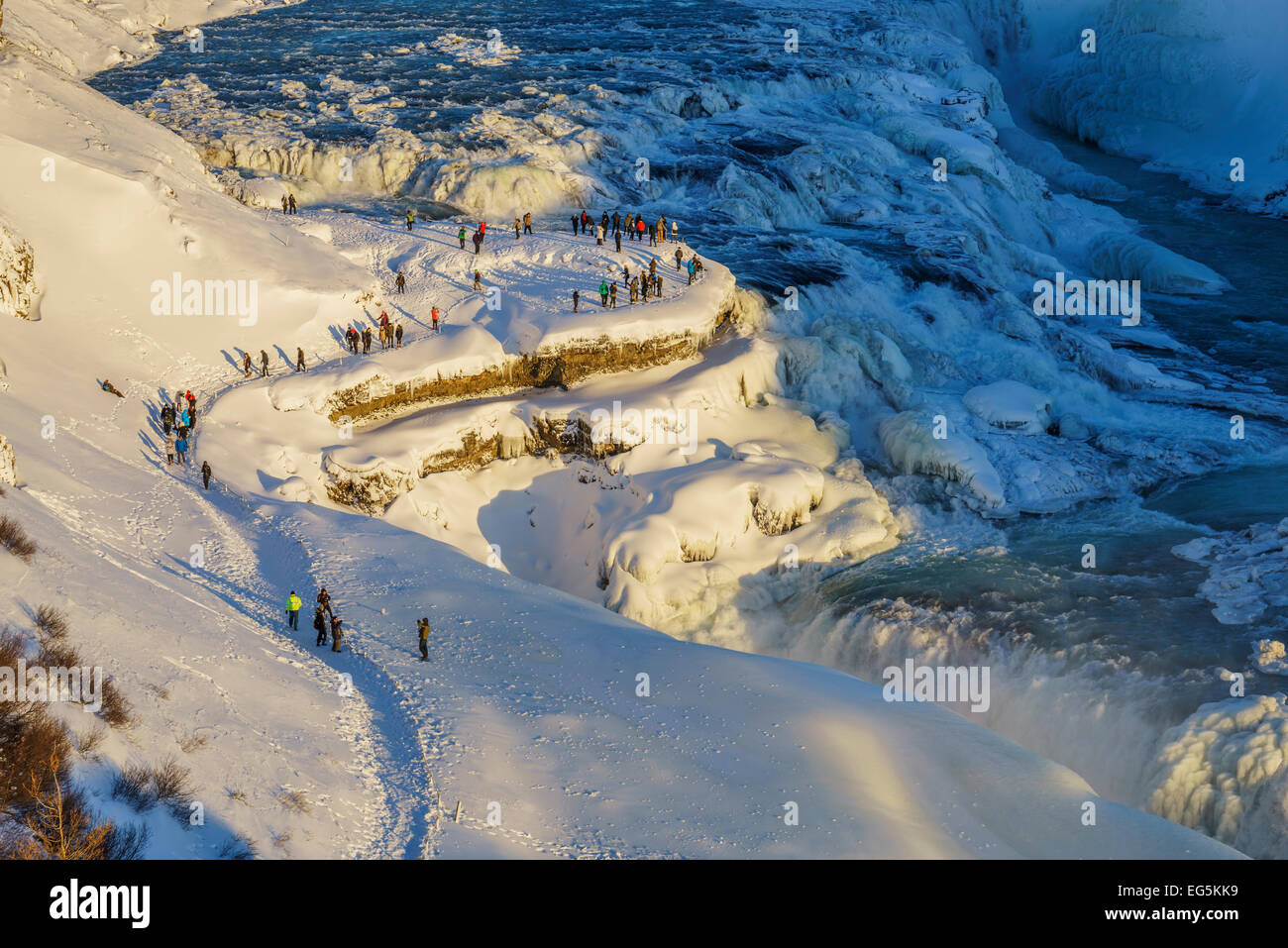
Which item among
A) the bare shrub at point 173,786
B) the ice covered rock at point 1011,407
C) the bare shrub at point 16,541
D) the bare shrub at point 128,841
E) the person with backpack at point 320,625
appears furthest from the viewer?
the ice covered rock at point 1011,407

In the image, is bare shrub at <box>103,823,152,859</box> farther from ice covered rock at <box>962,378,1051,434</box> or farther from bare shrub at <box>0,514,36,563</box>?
ice covered rock at <box>962,378,1051,434</box>

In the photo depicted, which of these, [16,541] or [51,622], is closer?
[51,622]

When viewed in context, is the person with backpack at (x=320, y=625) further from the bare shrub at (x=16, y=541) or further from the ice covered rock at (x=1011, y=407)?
the ice covered rock at (x=1011, y=407)

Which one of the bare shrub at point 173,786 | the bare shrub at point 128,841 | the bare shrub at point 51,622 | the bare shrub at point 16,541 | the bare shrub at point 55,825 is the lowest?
the bare shrub at point 173,786

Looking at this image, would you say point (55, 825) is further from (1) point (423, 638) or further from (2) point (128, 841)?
(1) point (423, 638)

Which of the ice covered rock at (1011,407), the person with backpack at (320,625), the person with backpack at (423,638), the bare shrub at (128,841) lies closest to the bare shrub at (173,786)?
the bare shrub at (128,841)

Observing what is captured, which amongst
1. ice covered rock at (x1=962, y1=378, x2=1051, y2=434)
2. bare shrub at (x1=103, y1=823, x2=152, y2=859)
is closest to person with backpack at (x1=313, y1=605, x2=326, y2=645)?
bare shrub at (x1=103, y1=823, x2=152, y2=859)

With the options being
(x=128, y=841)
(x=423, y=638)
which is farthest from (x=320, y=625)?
(x=128, y=841)
